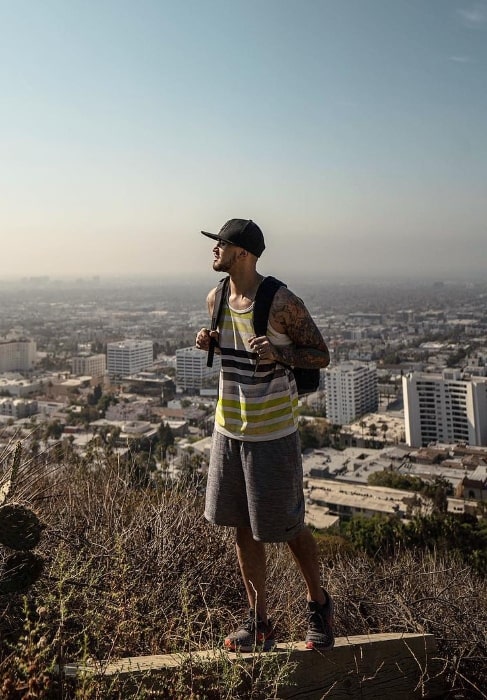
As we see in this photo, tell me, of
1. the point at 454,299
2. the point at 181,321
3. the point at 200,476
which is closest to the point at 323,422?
the point at 200,476

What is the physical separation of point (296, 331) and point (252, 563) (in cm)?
79

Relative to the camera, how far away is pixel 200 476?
4.61 meters

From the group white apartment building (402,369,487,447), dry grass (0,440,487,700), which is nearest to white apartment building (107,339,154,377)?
white apartment building (402,369,487,447)

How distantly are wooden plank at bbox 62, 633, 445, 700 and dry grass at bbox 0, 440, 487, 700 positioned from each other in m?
0.06

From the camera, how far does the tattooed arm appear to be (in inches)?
63.9

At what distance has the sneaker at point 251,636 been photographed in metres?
1.63

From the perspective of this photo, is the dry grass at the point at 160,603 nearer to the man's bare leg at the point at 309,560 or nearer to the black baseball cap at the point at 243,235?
the man's bare leg at the point at 309,560

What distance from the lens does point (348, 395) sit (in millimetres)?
31312

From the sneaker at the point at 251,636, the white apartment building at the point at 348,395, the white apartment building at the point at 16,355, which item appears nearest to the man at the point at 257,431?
the sneaker at the point at 251,636

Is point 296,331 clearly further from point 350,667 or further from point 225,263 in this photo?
point 350,667

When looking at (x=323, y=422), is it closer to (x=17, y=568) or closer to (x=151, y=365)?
(x=151, y=365)

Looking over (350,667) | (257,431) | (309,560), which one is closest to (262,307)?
(257,431)

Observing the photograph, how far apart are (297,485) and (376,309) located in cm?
8503

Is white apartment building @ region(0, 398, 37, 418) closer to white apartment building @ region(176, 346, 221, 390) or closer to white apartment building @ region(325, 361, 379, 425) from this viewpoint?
white apartment building @ region(176, 346, 221, 390)
